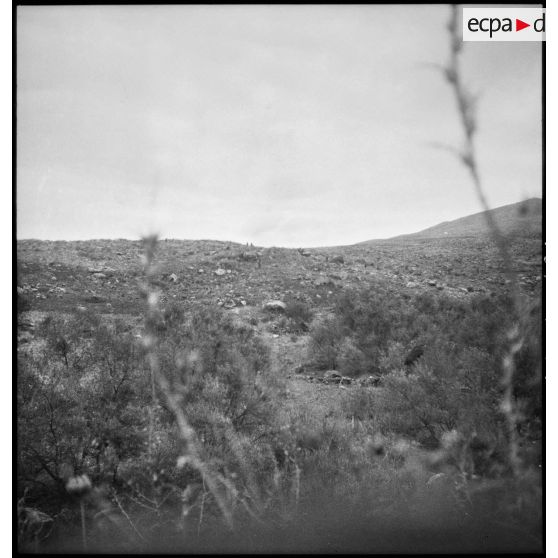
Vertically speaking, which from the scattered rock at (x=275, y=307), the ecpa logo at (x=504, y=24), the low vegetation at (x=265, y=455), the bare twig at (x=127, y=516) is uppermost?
the ecpa logo at (x=504, y=24)

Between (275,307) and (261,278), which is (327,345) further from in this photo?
(261,278)

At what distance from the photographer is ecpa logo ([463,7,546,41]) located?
2.70 m

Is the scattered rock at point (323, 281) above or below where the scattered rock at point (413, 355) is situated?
above

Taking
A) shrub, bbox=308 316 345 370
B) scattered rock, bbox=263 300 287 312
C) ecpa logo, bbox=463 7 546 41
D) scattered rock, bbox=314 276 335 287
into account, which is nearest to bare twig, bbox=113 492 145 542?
shrub, bbox=308 316 345 370

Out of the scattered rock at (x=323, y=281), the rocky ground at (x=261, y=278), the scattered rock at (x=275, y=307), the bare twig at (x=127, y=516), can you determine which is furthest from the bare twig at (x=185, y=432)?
the scattered rock at (x=323, y=281)

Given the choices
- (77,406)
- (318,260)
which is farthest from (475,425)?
(318,260)

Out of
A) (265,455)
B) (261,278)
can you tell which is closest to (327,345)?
(265,455)

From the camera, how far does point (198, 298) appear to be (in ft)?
29.8

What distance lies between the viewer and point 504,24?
2723 mm

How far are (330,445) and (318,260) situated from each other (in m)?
13.0

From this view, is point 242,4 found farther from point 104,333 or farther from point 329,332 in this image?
point 329,332

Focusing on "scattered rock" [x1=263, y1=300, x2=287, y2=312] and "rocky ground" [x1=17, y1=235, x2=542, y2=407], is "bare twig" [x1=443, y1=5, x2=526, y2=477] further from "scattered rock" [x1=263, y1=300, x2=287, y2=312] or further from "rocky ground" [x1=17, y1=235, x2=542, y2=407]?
"scattered rock" [x1=263, y1=300, x2=287, y2=312]

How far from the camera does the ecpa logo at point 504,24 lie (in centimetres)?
270

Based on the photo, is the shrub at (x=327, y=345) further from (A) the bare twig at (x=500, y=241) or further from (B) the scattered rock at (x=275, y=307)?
(A) the bare twig at (x=500, y=241)
